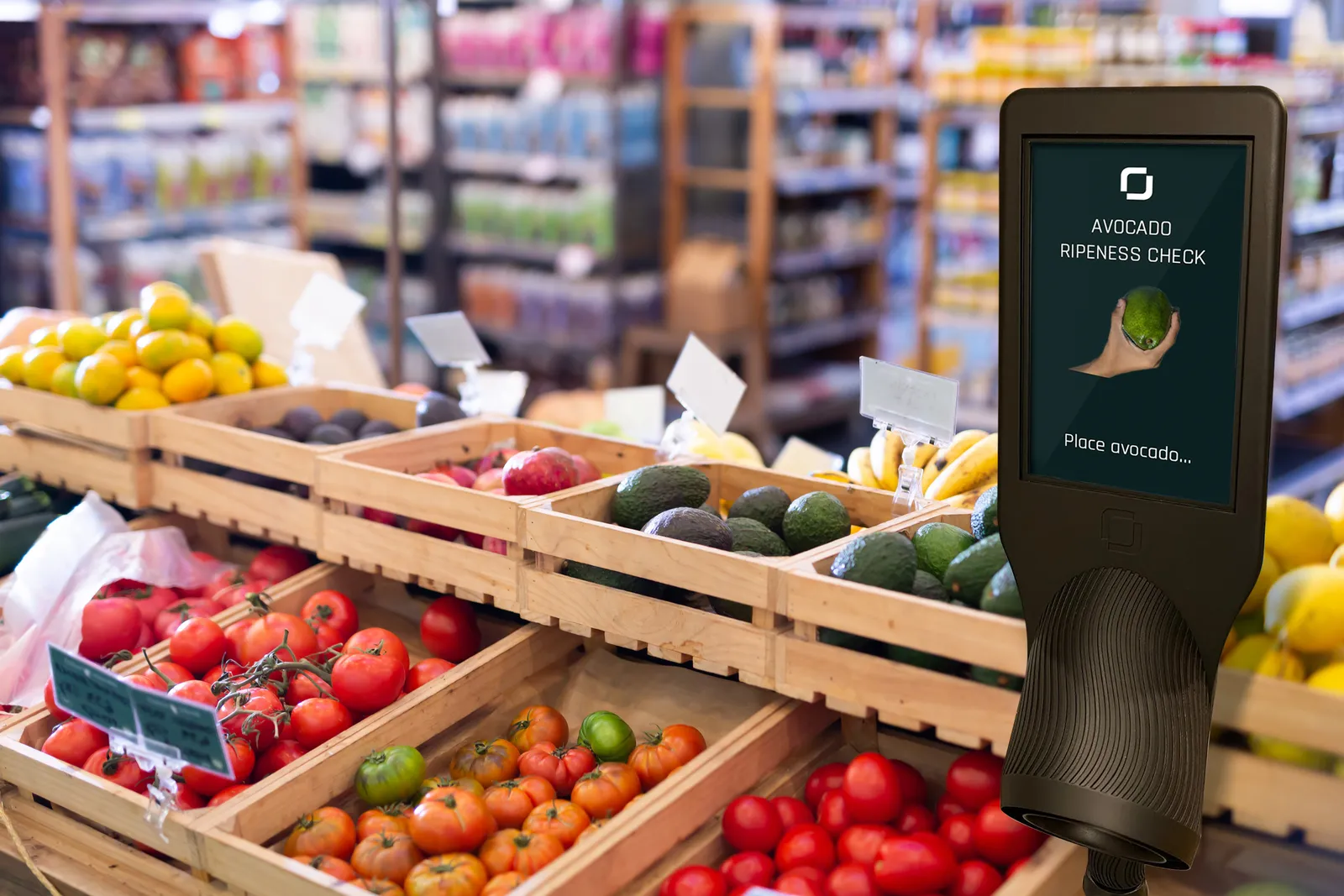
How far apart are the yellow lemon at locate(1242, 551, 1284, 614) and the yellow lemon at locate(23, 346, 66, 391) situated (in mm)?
2122

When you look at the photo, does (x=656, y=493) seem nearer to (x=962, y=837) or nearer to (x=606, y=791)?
(x=606, y=791)

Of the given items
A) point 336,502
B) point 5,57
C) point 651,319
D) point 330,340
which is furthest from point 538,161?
point 336,502

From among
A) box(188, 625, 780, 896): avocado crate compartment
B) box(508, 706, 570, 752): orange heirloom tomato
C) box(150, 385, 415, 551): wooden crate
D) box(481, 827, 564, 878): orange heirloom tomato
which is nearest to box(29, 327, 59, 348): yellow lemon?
box(150, 385, 415, 551): wooden crate

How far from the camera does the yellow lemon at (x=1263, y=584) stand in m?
1.34

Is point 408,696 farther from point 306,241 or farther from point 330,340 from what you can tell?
point 306,241

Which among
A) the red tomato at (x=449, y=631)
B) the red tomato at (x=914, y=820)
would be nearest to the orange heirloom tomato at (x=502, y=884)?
the red tomato at (x=914, y=820)

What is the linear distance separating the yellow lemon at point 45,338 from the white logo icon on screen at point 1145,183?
222 cm

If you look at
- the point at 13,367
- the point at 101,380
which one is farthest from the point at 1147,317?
the point at 13,367

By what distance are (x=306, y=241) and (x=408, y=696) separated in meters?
5.93

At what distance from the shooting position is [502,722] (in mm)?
1896

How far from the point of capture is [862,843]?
1488mm

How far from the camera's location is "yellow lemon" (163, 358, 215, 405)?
2.41 meters

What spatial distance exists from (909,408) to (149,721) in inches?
40.7

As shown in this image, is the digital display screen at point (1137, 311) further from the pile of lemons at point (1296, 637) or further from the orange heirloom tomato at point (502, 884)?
the orange heirloom tomato at point (502, 884)
